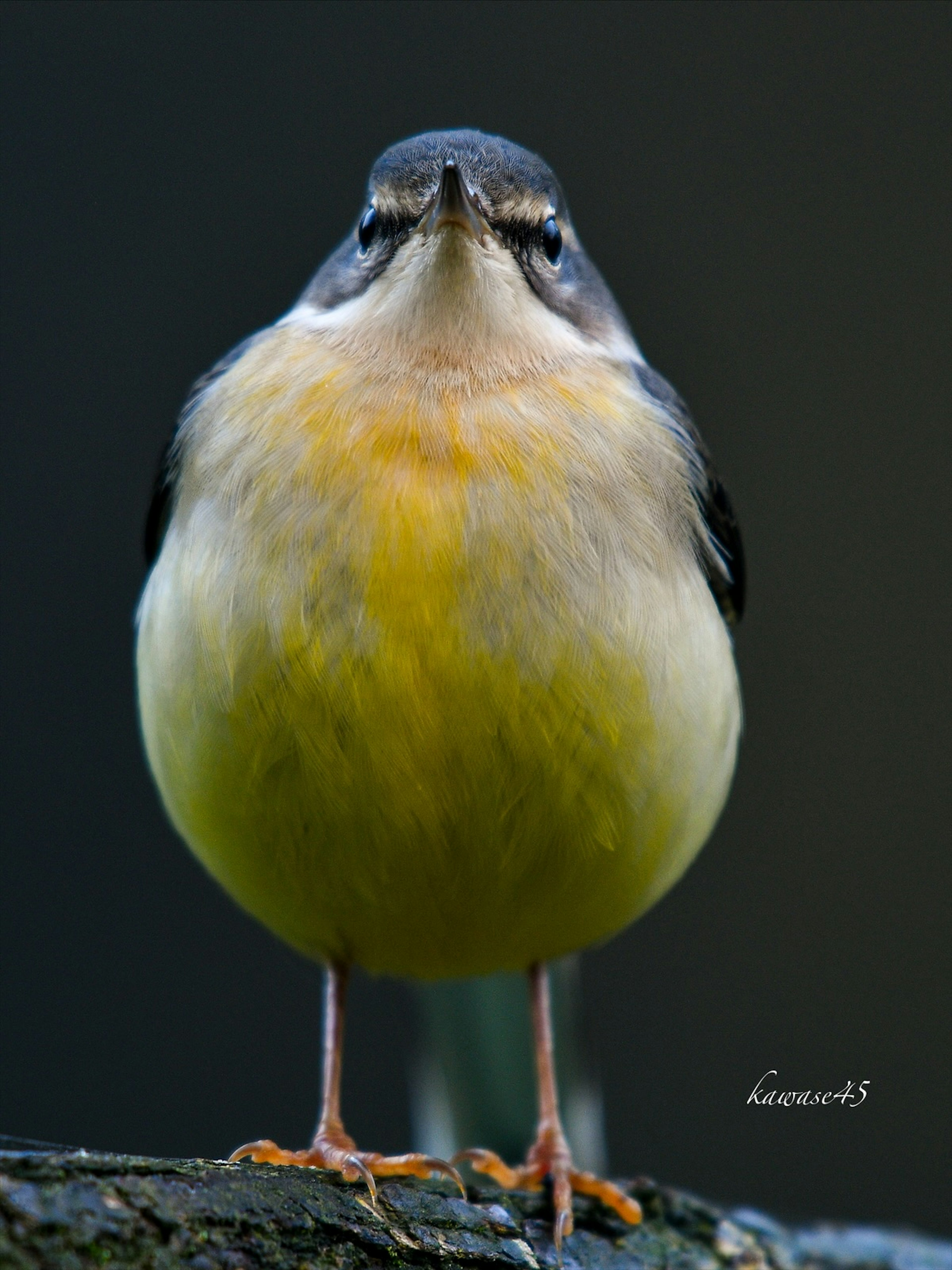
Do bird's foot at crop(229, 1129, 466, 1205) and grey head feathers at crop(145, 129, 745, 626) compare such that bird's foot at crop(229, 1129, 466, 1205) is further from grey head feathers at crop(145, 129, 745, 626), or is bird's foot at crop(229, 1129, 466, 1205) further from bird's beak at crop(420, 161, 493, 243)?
bird's beak at crop(420, 161, 493, 243)

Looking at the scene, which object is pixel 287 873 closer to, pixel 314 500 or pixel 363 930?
pixel 363 930

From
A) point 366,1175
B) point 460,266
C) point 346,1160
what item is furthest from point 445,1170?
point 460,266

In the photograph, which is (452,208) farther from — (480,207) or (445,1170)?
(445,1170)

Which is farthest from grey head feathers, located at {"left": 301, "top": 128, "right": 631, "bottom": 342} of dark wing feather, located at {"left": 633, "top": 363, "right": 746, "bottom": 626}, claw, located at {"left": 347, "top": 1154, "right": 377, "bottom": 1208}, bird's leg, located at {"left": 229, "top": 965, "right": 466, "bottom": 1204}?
claw, located at {"left": 347, "top": 1154, "right": 377, "bottom": 1208}

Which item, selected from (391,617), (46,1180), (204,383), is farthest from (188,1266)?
(204,383)

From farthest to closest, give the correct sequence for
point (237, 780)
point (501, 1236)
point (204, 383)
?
point (204, 383), point (237, 780), point (501, 1236)

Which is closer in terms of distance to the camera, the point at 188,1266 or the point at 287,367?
the point at 188,1266

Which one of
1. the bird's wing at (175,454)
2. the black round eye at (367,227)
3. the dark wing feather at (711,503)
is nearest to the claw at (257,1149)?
the bird's wing at (175,454)
